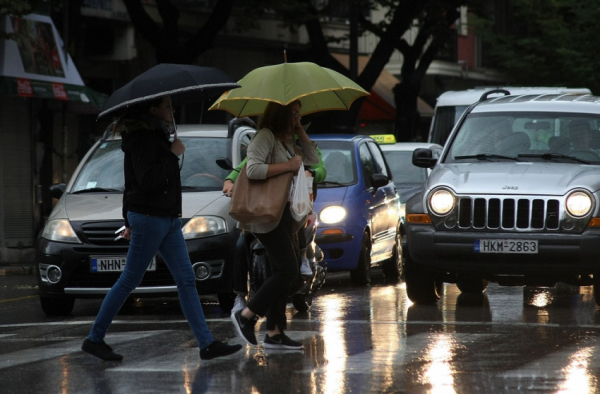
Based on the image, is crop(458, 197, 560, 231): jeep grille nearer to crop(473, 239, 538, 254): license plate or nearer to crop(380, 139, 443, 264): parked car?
crop(473, 239, 538, 254): license plate

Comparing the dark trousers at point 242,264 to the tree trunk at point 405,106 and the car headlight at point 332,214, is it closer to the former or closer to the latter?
the car headlight at point 332,214

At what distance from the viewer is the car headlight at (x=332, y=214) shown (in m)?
13.7

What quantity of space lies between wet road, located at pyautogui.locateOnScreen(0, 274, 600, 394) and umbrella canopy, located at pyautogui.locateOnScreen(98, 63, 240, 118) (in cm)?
165

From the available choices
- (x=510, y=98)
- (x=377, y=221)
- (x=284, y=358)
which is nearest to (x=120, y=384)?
(x=284, y=358)

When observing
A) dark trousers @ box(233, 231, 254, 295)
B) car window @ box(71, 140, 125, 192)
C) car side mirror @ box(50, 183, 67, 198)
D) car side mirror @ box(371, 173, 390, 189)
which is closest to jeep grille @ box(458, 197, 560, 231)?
dark trousers @ box(233, 231, 254, 295)

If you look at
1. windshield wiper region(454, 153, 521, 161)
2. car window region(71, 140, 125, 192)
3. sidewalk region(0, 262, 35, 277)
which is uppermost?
windshield wiper region(454, 153, 521, 161)

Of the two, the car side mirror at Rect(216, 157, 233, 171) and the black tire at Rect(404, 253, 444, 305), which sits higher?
the car side mirror at Rect(216, 157, 233, 171)

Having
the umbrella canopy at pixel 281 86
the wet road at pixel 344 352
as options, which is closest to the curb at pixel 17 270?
the wet road at pixel 344 352

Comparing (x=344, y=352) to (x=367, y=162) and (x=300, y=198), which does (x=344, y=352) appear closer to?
(x=300, y=198)

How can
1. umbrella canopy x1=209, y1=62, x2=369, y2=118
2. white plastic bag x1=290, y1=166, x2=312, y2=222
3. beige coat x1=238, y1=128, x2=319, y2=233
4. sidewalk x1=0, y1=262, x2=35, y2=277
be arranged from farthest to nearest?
sidewalk x1=0, y1=262, x2=35, y2=277 → umbrella canopy x1=209, y1=62, x2=369, y2=118 → white plastic bag x1=290, y1=166, x2=312, y2=222 → beige coat x1=238, y1=128, x2=319, y2=233

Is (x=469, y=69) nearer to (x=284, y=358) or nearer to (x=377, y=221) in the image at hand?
(x=377, y=221)

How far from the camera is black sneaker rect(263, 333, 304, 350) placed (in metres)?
8.20

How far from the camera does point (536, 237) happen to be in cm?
1041

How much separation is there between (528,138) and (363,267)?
3.05m
